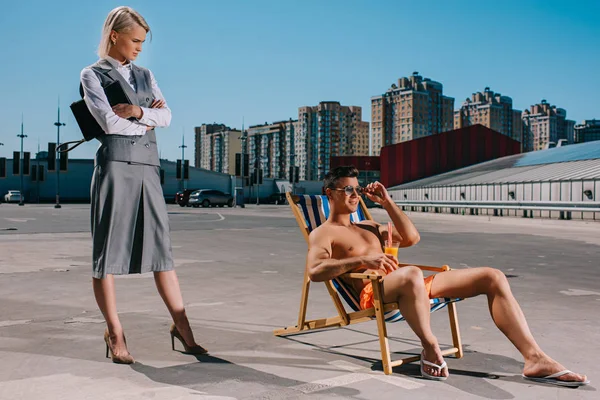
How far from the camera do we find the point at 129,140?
3969 millimetres

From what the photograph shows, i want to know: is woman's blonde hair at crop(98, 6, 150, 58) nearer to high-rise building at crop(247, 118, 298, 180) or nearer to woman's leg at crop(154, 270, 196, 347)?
woman's leg at crop(154, 270, 196, 347)

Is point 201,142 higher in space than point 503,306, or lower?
higher

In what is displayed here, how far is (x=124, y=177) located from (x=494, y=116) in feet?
503

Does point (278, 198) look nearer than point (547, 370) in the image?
No

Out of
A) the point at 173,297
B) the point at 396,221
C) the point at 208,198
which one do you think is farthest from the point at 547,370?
the point at 208,198

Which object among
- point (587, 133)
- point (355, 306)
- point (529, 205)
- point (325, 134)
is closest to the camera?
point (355, 306)

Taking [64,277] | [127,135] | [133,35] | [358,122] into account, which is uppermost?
[358,122]

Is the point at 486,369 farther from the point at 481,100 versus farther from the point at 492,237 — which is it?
the point at 481,100

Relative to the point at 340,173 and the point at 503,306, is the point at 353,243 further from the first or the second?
the point at 503,306

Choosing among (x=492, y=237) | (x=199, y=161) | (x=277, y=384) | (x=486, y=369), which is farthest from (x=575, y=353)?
(x=199, y=161)

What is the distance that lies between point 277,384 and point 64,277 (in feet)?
18.6

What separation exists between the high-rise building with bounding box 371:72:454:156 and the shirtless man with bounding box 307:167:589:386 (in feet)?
424

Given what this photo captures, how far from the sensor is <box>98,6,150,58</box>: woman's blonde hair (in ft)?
13.0

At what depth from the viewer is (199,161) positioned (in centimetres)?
17638
